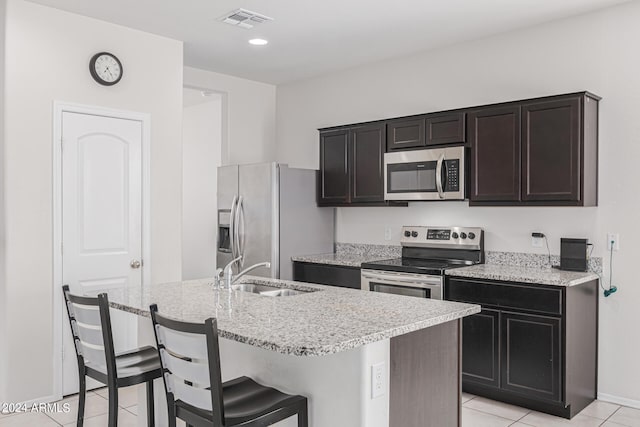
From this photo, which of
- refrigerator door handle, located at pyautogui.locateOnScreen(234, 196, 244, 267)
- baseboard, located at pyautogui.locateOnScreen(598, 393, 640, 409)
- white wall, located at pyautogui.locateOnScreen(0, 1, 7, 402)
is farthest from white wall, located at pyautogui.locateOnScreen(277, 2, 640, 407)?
white wall, located at pyautogui.locateOnScreen(0, 1, 7, 402)

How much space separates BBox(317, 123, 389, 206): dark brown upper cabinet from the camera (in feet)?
16.2

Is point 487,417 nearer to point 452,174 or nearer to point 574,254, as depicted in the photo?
point 574,254

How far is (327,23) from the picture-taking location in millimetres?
4215

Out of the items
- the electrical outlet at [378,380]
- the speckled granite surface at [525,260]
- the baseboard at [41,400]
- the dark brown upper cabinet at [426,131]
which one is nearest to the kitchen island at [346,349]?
the electrical outlet at [378,380]

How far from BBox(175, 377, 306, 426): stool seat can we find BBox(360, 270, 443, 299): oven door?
2.10 metres

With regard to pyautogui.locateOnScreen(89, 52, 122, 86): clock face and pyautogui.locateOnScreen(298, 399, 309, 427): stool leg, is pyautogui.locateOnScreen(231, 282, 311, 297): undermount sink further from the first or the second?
pyautogui.locateOnScreen(89, 52, 122, 86): clock face

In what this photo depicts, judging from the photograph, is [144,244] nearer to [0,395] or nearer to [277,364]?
[0,395]

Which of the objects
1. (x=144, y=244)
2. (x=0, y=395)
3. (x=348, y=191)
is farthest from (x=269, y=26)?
(x=0, y=395)

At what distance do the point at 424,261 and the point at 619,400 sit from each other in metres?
1.72

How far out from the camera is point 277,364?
7.61ft

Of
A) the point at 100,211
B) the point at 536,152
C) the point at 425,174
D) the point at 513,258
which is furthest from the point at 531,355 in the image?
the point at 100,211

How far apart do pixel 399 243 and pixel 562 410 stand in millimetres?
2065

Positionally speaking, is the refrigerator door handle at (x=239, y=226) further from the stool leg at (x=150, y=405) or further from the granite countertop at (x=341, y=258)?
the stool leg at (x=150, y=405)

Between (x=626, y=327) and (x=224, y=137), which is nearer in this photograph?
(x=626, y=327)
